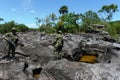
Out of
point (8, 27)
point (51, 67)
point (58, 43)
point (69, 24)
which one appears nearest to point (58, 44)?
point (58, 43)

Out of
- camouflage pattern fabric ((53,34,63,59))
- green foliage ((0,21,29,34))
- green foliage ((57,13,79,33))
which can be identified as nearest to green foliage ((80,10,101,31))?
green foliage ((57,13,79,33))

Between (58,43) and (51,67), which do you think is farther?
(58,43)

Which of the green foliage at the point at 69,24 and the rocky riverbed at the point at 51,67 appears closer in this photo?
the rocky riverbed at the point at 51,67

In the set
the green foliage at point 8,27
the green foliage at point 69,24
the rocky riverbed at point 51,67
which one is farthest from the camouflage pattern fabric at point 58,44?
the green foliage at point 8,27

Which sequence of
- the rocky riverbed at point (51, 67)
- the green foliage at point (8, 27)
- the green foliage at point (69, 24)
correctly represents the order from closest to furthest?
the rocky riverbed at point (51, 67) → the green foliage at point (69, 24) → the green foliage at point (8, 27)

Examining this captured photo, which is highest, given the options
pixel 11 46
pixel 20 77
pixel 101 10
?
pixel 101 10

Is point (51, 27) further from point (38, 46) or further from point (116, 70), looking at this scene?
point (116, 70)

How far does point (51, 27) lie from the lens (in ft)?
243

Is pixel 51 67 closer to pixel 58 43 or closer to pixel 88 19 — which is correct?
pixel 58 43

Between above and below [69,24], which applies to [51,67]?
below

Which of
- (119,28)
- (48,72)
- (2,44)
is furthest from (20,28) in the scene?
(48,72)

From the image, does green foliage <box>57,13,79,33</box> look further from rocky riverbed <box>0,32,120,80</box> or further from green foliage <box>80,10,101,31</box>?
rocky riverbed <box>0,32,120,80</box>

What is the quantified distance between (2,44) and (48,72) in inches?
634

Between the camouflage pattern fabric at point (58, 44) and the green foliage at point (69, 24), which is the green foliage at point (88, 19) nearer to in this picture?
the green foliage at point (69, 24)
